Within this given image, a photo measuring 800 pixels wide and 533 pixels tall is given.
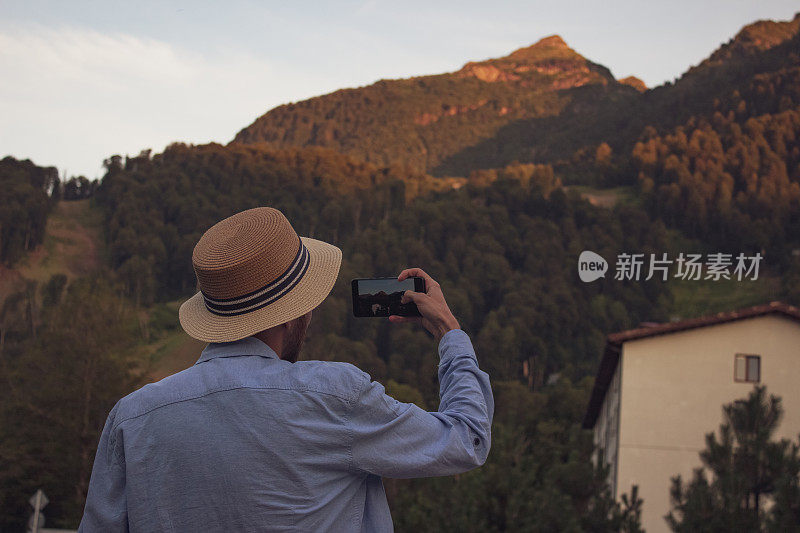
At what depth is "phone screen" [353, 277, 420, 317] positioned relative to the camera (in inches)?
80.4

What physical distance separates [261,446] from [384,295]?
563mm

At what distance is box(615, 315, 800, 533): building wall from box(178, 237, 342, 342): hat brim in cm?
1975

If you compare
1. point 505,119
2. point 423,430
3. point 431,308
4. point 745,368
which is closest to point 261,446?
point 423,430

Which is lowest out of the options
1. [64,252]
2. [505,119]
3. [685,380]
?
[685,380]

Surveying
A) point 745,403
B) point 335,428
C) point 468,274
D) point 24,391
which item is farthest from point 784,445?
point 468,274

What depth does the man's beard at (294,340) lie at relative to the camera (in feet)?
5.89

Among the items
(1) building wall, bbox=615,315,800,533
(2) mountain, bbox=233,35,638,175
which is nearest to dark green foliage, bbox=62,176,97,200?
(2) mountain, bbox=233,35,638,175

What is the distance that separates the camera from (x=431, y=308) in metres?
1.96

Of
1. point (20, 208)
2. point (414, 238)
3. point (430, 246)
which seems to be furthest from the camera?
point (20, 208)

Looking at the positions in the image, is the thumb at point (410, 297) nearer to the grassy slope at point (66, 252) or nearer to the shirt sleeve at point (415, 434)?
the shirt sleeve at point (415, 434)

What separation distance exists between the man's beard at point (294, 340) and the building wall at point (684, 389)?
19.7 metres

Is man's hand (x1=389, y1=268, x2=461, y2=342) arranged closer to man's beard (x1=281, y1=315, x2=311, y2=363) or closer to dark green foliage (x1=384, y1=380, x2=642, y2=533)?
man's beard (x1=281, y1=315, x2=311, y2=363)

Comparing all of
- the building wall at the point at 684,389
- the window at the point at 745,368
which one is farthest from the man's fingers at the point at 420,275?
the window at the point at 745,368

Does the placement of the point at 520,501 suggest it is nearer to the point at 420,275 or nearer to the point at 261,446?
the point at 420,275
